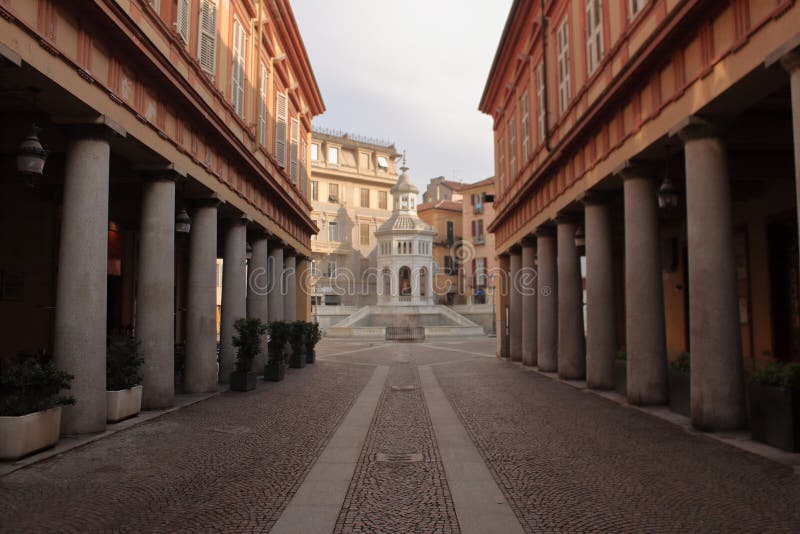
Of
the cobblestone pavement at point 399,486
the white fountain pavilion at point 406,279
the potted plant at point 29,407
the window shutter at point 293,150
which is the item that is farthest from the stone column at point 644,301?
→ the white fountain pavilion at point 406,279

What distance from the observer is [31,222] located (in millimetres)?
14453

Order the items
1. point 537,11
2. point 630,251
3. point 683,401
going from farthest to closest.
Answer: point 537,11, point 630,251, point 683,401

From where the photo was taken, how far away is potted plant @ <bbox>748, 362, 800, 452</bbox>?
7.02 metres

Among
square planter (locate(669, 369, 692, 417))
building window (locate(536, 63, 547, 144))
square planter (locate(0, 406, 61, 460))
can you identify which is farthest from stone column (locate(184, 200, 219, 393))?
building window (locate(536, 63, 547, 144))

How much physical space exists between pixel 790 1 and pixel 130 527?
773 centimetres

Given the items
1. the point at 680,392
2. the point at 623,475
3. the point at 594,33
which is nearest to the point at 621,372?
the point at 680,392

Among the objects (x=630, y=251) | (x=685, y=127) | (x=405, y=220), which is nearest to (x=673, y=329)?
(x=630, y=251)

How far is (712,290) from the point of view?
8.38 meters

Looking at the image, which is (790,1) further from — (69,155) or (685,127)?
(69,155)

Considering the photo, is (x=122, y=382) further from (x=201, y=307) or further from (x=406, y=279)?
(x=406, y=279)

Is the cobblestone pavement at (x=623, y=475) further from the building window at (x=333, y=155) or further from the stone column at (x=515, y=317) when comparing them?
the building window at (x=333, y=155)

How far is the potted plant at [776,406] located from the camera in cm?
702

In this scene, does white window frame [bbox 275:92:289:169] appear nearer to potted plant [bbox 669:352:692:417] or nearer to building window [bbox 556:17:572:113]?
building window [bbox 556:17:572:113]

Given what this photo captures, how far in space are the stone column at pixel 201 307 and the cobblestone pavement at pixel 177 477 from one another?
2.72 m
